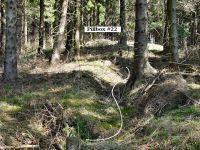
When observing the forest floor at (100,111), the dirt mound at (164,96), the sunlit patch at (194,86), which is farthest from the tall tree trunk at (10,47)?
the sunlit patch at (194,86)

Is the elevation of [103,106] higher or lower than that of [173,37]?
lower

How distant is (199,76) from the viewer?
13375 mm

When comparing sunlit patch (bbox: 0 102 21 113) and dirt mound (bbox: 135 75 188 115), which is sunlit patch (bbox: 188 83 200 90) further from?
sunlit patch (bbox: 0 102 21 113)

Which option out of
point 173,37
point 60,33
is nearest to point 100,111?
point 173,37

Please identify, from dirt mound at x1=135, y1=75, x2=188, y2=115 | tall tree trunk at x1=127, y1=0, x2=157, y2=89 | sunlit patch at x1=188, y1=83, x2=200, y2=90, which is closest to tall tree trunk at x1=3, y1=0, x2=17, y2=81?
tall tree trunk at x1=127, y1=0, x2=157, y2=89

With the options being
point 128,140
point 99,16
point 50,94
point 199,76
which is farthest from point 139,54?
point 99,16

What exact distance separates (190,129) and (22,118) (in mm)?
4250

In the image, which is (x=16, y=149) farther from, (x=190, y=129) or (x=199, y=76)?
(x=199, y=76)

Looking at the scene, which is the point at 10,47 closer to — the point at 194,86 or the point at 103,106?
the point at 103,106

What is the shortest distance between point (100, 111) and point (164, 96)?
1.74 metres

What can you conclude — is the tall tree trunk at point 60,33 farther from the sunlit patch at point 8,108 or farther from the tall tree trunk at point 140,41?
the sunlit patch at point 8,108

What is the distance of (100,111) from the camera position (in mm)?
11172

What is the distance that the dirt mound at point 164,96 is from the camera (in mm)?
10992

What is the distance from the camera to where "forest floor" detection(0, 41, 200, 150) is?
27.9 feet
